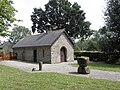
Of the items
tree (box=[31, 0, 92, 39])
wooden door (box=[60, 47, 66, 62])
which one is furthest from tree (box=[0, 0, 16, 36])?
tree (box=[31, 0, 92, 39])

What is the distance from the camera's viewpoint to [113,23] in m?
35.7

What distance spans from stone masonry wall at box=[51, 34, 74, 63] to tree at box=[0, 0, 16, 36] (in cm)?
1343

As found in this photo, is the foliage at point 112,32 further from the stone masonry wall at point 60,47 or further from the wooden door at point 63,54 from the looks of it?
the wooden door at point 63,54

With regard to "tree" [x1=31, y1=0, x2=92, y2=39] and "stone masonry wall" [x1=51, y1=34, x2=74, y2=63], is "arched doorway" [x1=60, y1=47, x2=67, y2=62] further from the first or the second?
"tree" [x1=31, y1=0, x2=92, y2=39]

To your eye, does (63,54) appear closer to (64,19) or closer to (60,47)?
(60,47)

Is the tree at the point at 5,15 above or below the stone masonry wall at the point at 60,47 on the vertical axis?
above

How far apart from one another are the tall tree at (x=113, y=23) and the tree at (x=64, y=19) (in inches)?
783

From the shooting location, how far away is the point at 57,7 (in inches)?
2347

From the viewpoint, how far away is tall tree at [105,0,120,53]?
35.1m

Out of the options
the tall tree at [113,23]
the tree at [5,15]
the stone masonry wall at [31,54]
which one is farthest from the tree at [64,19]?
the tree at [5,15]

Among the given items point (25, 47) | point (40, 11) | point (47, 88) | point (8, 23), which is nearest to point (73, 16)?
point (40, 11)

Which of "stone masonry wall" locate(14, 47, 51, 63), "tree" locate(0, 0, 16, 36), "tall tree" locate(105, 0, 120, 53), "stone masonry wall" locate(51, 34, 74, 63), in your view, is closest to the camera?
"tree" locate(0, 0, 16, 36)

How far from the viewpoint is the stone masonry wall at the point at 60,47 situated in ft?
110

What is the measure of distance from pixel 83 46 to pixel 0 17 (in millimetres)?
91840
